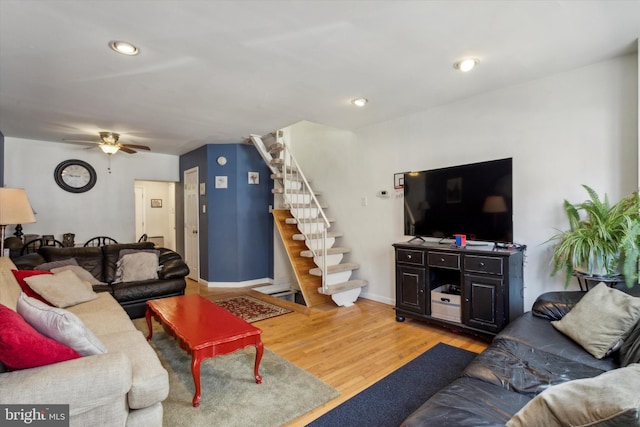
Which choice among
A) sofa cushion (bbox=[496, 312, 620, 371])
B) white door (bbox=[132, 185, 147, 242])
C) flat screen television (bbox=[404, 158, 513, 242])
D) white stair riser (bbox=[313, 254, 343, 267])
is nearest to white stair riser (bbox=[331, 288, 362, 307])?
white stair riser (bbox=[313, 254, 343, 267])

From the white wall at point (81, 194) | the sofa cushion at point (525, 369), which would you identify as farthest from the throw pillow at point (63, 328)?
the white wall at point (81, 194)

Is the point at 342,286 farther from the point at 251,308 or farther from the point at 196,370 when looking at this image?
the point at 196,370

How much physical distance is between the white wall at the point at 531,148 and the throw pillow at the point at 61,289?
3270 mm

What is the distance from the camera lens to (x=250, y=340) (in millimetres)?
2197

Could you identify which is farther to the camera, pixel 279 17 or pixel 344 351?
pixel 344 351

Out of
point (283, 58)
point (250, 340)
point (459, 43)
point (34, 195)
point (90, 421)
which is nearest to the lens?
point (90, 421)

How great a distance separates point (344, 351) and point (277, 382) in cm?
75

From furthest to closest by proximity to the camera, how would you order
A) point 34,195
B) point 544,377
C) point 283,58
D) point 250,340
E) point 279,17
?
point 34,195 → point 283,58 → point 250,340 → point 279,17 → point 544,377

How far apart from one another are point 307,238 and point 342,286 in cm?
82

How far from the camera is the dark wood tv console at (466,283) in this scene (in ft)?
9.30

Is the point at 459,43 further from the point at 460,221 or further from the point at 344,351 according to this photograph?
the point at 344,351

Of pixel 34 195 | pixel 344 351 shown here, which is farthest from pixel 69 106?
pixel 344 351

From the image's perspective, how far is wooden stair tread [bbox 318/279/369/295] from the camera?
403 centimetres

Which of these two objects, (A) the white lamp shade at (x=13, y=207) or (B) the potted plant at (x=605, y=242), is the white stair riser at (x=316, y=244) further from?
(A) the white lamp shade at (x=13, y=207)
